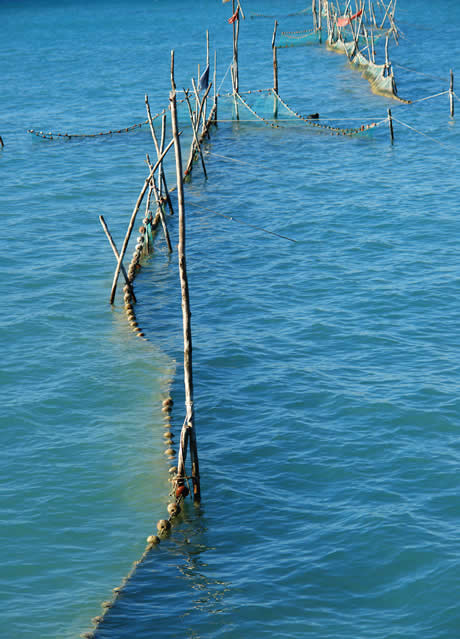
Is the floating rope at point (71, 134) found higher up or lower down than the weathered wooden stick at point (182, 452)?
higher up

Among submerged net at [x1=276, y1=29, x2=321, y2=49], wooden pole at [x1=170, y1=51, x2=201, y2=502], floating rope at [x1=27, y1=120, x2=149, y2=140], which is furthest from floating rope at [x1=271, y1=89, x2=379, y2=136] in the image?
submerged net at [x1=276, y1=29, x2=321, y2=49]

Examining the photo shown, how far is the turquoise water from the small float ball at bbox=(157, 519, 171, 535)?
0.16m

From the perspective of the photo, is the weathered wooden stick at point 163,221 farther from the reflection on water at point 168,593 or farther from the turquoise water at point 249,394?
the reflection on water at point 168,593

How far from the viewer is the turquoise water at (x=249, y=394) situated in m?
10.5

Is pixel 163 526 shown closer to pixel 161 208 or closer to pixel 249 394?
pixel 249 394

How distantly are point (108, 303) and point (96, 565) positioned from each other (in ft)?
28.6

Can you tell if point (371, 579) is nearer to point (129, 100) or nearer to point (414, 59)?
point (129, 100)

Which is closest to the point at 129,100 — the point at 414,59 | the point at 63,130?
the point at 63,130

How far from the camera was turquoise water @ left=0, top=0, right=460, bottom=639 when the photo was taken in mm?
10508

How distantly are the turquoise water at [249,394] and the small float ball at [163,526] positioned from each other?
0.51 feet

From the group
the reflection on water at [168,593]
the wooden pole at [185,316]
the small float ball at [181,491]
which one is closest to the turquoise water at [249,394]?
the reflection on water at [168,593]

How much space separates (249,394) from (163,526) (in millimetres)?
4211

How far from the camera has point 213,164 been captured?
29094mm

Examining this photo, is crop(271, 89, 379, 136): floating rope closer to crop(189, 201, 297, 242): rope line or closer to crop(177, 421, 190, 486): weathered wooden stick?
crop(189, 201, 297, 242): rope line
